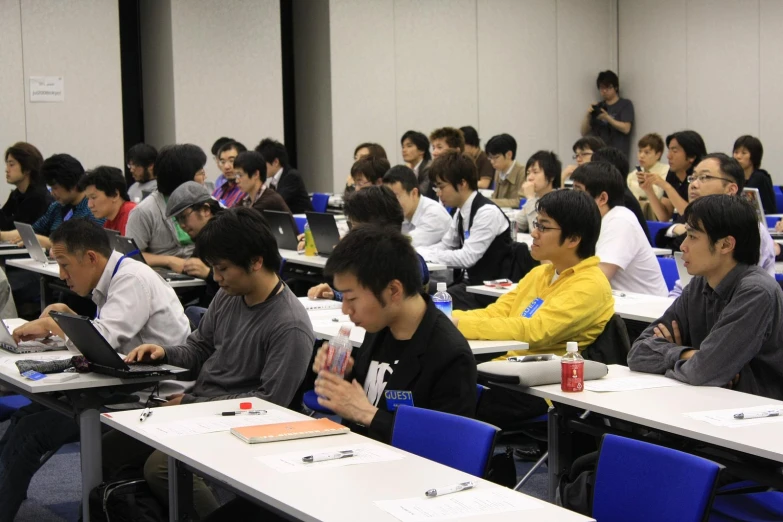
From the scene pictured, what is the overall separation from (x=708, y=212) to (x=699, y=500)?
4.49 ft

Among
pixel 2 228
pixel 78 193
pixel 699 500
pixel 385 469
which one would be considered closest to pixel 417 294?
pixel 385 469

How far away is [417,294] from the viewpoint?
2961mm

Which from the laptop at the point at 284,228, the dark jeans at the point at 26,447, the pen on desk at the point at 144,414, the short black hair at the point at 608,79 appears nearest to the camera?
the pen on desk at the point at 144,414

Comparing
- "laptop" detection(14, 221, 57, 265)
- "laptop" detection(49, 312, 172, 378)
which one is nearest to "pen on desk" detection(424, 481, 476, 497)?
"laptop" detection(49, 312, 172, 378)

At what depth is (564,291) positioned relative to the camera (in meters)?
3.99

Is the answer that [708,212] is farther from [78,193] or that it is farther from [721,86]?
[721,86]

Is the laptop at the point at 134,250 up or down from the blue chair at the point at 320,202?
down

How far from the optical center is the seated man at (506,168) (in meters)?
10.2

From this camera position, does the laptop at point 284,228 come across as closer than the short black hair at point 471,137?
Yes

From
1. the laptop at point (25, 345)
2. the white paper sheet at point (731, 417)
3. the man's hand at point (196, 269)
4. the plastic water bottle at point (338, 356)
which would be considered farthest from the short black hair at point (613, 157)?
the plastic water bottle at point (338, 356)

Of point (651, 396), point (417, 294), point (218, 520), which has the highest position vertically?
point (417, 294)

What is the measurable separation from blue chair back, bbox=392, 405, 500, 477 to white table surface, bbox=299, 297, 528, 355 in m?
0.64

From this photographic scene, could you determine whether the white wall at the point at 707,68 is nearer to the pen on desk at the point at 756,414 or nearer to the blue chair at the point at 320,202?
the blue chair at the point at 320,202

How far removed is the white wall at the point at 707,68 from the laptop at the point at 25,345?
→ 926cm
